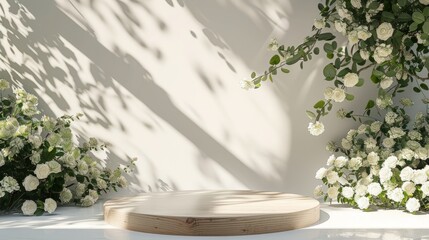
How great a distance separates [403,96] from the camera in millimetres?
2293

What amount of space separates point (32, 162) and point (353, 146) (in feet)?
3.29

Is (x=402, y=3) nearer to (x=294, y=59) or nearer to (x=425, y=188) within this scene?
(x=294, y=59)

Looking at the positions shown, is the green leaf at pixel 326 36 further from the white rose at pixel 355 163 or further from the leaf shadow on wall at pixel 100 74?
the leaf shadow on wall at pixel 100 74

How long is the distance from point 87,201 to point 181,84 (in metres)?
0.51

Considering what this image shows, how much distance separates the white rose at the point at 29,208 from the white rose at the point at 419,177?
109 cm

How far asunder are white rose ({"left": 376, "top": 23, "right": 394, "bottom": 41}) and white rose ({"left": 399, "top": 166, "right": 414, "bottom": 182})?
38 cm

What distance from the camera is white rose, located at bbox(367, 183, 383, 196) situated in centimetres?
201

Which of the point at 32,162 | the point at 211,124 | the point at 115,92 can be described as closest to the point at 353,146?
the point at 211,124

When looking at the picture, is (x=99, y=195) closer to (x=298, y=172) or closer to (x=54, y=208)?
(x=54, y=208)

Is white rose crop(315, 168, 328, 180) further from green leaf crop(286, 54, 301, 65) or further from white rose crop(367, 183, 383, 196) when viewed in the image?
green leaf crop(286, 54, 301, 65)

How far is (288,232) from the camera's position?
5.59 feet

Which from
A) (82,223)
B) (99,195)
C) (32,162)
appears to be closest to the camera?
(82,223)

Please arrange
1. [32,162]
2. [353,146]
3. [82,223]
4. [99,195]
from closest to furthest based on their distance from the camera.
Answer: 1. [82,223]
2. [32,162]
3. [353,146]
4. [99,195]

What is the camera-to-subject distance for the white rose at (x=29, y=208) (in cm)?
199
